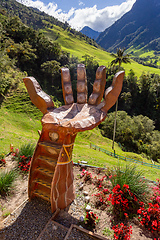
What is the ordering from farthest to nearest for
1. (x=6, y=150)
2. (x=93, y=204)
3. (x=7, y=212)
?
(x=6, y=150), (x=93, y=204), (x=7, y=212)

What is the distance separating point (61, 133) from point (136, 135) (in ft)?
74.7

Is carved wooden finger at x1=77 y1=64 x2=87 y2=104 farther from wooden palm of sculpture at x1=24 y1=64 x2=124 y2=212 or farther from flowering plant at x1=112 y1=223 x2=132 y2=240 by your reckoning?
flowering plant at x1=112 y1=223 x2=132 y2=240

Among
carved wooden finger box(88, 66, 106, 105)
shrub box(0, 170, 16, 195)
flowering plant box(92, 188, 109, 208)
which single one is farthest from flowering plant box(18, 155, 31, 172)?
carved wooden finger box(88, 66, 106, 105)

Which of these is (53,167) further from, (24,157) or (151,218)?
(151,218)

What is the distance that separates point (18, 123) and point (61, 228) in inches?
463

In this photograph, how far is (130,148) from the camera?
22.3m

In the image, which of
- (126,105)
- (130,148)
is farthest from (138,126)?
(126,105)

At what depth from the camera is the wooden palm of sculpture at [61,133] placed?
12.7 feet

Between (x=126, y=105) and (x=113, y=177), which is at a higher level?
(x=126, y=105)

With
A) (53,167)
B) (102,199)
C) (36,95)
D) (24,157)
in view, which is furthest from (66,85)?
(102,199)

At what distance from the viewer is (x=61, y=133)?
4.01 metres

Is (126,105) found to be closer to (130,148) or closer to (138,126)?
(138,126)

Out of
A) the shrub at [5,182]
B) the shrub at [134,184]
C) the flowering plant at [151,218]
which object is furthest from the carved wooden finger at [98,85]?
the shrub at [5,182]

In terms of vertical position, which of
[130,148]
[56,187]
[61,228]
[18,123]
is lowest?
[130,148]
